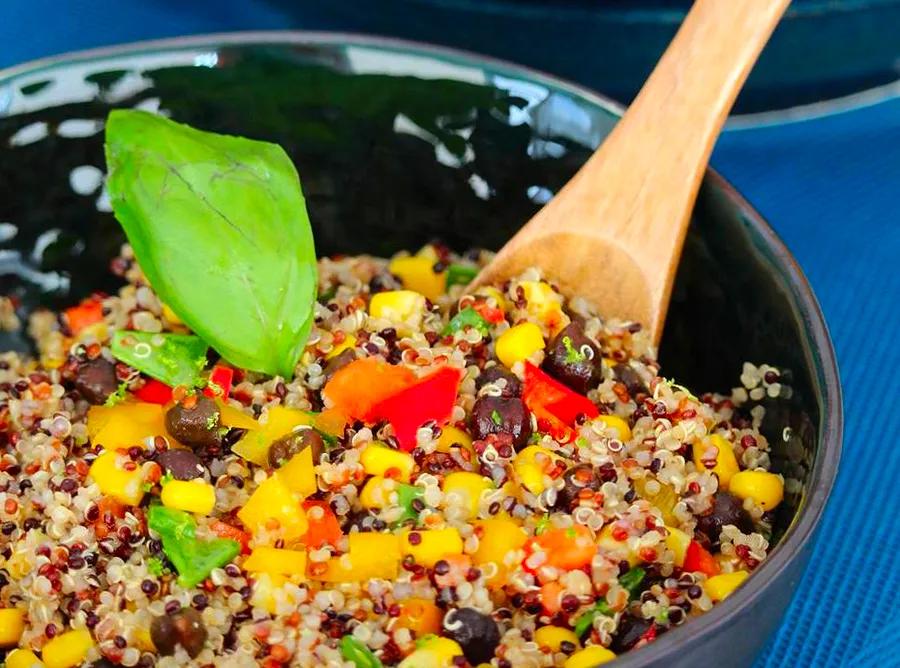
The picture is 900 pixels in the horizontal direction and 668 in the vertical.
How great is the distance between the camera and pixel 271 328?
1.74 meters

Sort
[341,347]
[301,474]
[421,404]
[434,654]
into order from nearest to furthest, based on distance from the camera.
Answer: [434,654]
[301,474]
[421,404]
[341,347]

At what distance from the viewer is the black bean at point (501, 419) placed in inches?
64.9

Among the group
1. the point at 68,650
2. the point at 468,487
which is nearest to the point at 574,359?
the point at 468,487

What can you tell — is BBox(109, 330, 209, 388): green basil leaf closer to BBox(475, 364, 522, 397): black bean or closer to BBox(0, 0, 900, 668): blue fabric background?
BBox(475, 364, 522, 397): black bean

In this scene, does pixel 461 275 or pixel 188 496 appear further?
pixel 461 275

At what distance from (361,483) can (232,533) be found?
19cm

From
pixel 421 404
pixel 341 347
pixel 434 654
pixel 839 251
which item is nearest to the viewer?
pixel 434 654

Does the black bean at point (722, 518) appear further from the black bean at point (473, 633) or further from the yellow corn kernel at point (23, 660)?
→ the yellow corn kernel at point (23, 660)

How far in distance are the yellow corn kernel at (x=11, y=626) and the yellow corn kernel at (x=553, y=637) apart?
0.70 m

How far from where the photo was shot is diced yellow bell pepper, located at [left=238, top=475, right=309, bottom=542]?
1.55 metres

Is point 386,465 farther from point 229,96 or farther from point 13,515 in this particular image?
point 229,96

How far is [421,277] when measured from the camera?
6.84 ft

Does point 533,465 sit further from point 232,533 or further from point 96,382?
point 96,382

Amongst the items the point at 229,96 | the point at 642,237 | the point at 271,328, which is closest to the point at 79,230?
the point at 229,96
